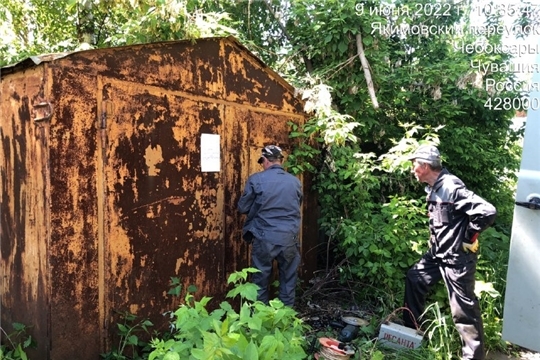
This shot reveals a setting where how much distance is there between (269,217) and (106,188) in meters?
1.43

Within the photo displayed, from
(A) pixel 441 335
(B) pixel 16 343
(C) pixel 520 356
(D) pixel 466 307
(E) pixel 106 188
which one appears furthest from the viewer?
(C) pixel 520 356

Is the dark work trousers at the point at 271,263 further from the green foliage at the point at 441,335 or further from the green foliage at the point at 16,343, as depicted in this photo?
the green foliage at the point at 16,343

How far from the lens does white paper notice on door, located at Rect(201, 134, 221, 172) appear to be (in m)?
3.51

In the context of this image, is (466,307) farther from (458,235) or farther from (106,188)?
(106,188)

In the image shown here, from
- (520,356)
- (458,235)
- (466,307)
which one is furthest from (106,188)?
(520,356)

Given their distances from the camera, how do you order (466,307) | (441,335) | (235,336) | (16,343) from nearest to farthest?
(235,336) < (16,343) < (466,307) < (441,335)

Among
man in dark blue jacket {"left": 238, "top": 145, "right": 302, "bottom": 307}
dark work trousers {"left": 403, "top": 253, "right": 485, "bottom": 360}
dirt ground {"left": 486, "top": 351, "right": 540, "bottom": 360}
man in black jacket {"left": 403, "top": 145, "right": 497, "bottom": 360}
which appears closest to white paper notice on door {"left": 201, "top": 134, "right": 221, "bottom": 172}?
man in dark blue jacket {"left": 238, "top": 145, "right": 302, "bottom": 307}

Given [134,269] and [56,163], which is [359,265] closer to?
[134,269]

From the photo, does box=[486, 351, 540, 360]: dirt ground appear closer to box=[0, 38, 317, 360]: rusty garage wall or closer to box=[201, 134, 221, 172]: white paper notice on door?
box=[0, 38, 317, 360]: rusty garage wall

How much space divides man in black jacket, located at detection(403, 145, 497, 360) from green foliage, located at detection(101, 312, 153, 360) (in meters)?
2.36

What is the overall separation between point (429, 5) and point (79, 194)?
658cm

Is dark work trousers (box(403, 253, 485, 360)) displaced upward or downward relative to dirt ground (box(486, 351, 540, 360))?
upward

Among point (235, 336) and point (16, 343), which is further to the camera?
point (16, 343)

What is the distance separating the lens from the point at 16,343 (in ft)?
8.80
